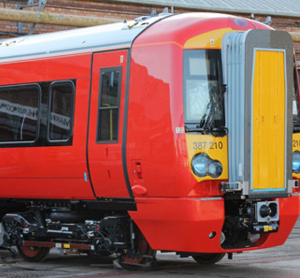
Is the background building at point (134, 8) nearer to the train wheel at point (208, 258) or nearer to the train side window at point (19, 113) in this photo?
the train side window at point (19, 113)

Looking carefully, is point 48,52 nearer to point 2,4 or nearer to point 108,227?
point 108,227

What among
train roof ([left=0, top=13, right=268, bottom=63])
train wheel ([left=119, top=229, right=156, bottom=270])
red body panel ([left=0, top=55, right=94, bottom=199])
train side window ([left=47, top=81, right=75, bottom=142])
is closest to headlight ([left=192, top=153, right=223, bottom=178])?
train wheel ([left=119, top=229, right=156, bottom=270])

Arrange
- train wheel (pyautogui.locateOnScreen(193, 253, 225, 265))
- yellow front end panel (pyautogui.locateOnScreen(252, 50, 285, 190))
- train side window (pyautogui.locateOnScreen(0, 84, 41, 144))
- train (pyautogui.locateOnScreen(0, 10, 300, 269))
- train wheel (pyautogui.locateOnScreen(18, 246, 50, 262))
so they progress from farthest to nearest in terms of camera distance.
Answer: train wheel (pyautogui.locateOnScreen(18, 246, 50, 262)) → train side window (pyautogui.locateOnScreen(0, 84, 41, 144)) → train wheel (pyautogui.locateOnScreen(193, 253, 225, 265)) → yellow front end panel (pyautogui.locateOnScreen(252, 50, 285, 190)) → train (pyautogui.locateOnScreen(0, 10, 300, 269))

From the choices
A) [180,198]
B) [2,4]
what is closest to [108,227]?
[180,198]

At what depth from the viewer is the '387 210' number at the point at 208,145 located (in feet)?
37.1

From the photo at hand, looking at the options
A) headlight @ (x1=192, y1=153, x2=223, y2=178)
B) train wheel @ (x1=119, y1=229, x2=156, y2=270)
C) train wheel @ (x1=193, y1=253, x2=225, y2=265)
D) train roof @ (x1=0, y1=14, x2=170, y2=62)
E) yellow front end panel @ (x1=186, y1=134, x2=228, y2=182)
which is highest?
train roof @ (x1=0, y1=14, x2=170, y2=62)

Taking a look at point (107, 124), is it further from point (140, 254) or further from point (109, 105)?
point (140, 254)

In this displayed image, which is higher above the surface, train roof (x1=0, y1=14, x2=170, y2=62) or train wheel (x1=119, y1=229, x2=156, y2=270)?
train roof (x1=0, y1=14, x2=170, y2=62)

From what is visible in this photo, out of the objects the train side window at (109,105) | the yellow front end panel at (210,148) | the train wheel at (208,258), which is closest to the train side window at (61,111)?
the train side window at (109,105)

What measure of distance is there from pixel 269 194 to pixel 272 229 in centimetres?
47

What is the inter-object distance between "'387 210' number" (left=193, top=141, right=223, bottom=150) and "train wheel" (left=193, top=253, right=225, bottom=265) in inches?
77.3

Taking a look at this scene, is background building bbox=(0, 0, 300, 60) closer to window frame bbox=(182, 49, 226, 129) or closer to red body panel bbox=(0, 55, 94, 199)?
red body panel bbox=(0, 55, 94, 199)

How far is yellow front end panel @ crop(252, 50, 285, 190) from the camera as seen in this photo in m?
11.6

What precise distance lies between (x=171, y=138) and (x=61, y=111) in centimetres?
208
